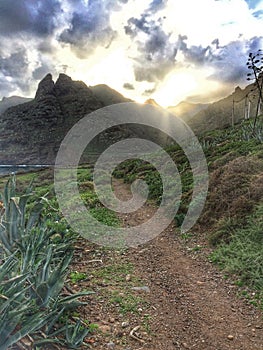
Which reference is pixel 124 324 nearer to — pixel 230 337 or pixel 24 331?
pixel 230 337

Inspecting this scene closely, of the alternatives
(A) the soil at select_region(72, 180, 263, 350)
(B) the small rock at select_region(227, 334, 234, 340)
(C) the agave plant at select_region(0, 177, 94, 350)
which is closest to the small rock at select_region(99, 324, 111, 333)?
(A) the soil at select_region(72, 180, 263, 350)

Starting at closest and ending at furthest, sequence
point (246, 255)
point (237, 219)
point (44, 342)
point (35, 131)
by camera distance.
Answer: point (44, 342), point (246, 255), point (237, 219), point (35, 131)

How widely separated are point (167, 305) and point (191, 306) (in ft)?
1.23

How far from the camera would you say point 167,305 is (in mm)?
5266

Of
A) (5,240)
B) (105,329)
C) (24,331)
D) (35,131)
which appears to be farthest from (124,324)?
(35,131)

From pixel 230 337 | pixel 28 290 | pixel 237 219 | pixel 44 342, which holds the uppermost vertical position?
pixel 28 290

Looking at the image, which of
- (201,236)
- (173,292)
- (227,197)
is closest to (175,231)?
(201,236)

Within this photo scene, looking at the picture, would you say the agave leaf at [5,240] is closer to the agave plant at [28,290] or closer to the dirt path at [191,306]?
the agave plant at [28,290]

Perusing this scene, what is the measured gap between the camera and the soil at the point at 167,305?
173 inches

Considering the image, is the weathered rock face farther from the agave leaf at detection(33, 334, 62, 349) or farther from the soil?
the agave leaf at detection(33, 334, 62, 349)

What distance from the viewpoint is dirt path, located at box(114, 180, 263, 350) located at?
444 cm

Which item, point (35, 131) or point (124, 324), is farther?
point (35, 131)

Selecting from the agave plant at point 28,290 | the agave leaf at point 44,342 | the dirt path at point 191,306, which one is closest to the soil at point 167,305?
the dirt path at point 191,306

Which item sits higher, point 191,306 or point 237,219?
point 237,219
